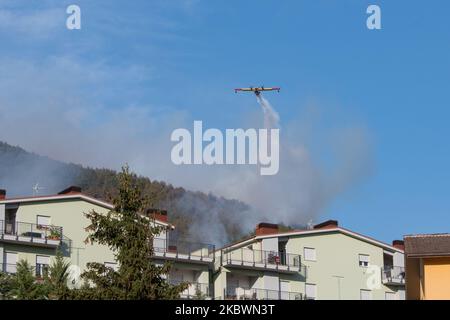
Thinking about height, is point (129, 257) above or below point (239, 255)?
below

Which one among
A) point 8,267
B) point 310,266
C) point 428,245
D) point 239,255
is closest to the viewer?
point 428,245

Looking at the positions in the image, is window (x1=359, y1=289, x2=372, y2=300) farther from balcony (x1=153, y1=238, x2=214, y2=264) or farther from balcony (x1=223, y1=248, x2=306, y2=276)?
balcony (x1=153, y1=238, x2=214, y2=264)

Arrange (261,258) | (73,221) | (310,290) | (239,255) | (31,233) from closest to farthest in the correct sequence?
(31,233), (73,221), (239,255), (261,258), (310,290)

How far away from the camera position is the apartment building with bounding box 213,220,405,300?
8631cm

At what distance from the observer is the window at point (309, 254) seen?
90.3 meters

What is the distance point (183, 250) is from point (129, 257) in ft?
147

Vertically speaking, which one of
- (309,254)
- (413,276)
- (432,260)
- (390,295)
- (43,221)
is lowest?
(413,276)

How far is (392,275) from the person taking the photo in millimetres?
92188

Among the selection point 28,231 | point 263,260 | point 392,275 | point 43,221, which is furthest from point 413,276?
point 392,275

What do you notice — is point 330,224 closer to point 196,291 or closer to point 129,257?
point 196,291

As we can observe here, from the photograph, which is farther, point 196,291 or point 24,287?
point 196,291
